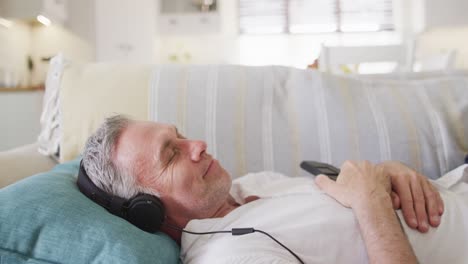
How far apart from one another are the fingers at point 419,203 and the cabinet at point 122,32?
11.9ft

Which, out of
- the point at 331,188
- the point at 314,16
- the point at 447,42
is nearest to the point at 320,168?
the point at 331,188

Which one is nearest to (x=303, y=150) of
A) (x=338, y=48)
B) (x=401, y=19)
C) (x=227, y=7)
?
(x=338, y=48)

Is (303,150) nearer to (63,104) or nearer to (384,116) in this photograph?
(384,116)

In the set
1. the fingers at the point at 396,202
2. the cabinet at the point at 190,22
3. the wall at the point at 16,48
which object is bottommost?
the fingers at the point at 396,202

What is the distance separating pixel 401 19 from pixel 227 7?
Result: 81.6 inches

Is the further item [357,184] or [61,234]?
[357,184]

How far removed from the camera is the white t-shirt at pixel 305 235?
2.15ft

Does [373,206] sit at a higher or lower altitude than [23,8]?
lower

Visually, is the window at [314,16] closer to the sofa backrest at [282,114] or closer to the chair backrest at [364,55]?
the chair backrest at [364,55]

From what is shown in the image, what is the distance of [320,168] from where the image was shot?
0.98 meters

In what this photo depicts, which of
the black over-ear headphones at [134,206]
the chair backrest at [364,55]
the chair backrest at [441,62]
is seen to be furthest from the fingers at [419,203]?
the chair backrest at [441,62]

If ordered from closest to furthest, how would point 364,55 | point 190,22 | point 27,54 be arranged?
point 364,55, point 27,54, point 190,22

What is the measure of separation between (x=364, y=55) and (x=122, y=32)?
285 cm

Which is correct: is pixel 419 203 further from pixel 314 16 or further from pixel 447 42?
pixel 447 42
